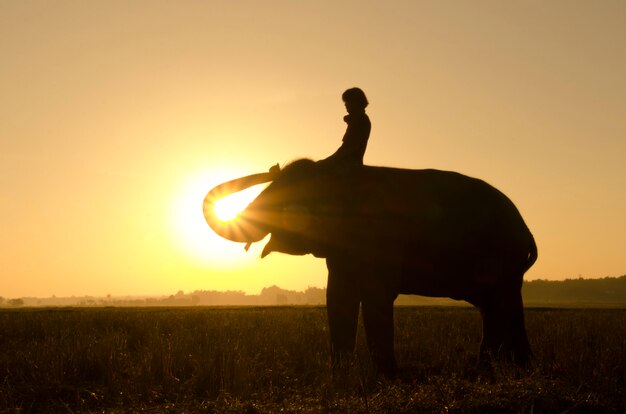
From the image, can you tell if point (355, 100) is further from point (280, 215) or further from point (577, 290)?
point (577, 290)

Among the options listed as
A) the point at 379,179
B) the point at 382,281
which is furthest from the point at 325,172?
the point at 382,281

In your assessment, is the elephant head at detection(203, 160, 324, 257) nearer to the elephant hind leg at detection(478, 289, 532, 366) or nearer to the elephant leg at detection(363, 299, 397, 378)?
the elephant leg at detection(363, 299, 397, 378)

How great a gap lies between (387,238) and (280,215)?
5.06ft

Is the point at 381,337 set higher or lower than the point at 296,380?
higher

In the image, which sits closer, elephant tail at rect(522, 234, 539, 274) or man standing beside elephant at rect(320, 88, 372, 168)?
man standing beside elephant at rect(320, 88, 372, 168)

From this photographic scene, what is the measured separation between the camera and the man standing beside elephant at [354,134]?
8.39 metres

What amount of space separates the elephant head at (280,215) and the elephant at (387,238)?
0.05 feet

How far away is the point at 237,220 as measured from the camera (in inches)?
336

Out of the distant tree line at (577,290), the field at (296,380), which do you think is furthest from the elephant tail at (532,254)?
the distant tree line at (577,290)

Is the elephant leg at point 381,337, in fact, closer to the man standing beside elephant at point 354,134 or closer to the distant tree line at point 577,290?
the man standing beside elephant at point 354,134

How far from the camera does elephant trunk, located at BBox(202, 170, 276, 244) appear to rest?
8258mm

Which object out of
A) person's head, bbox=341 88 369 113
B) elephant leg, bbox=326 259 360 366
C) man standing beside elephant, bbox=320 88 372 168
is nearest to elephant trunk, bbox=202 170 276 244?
man standing beside elephant, bbox=320 88 372 168

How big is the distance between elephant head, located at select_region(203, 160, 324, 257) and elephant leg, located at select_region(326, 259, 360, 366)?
512 millimetres

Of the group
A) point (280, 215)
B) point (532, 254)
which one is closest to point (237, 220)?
point (280, 215)
